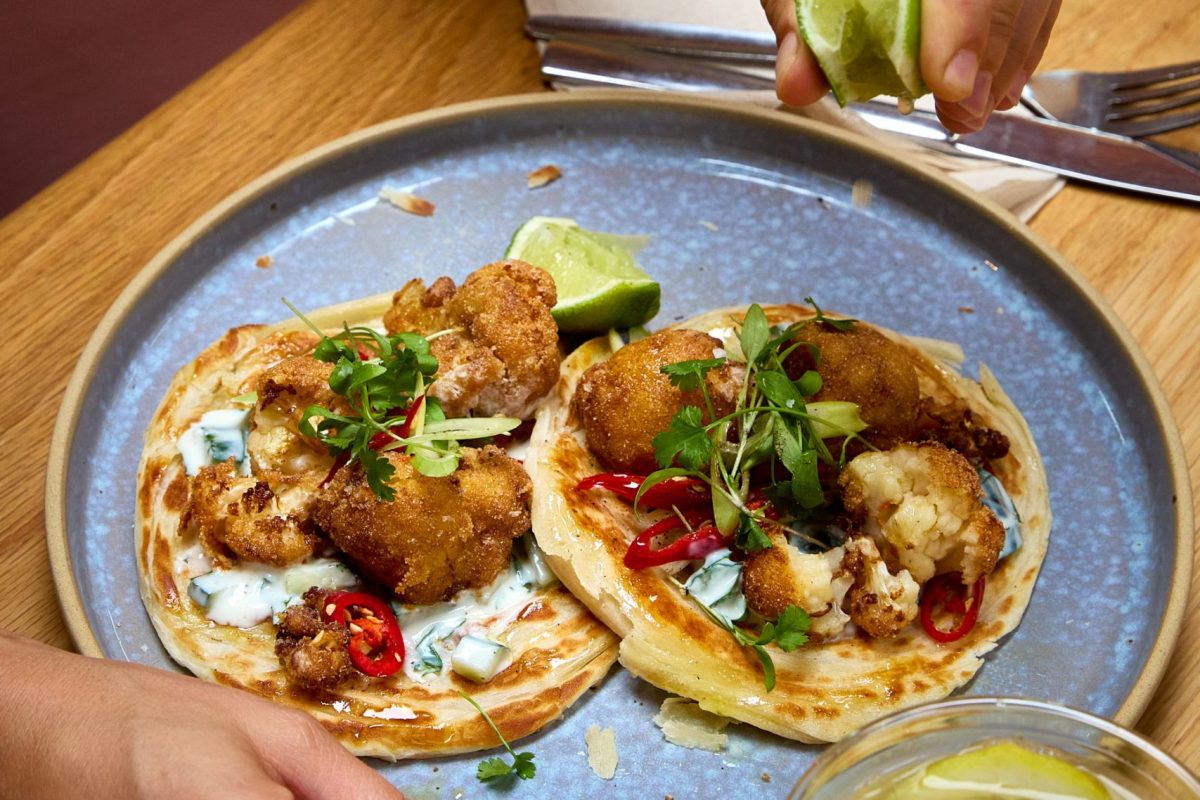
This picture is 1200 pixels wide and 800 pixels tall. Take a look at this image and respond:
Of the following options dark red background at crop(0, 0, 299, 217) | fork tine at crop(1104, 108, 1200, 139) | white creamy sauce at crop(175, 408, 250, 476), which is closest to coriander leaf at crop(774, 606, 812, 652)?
white creamy sauce at crop(175, 408, 250, 476)

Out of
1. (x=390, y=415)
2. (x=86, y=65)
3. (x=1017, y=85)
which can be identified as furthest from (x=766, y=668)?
(x=86, y=65)

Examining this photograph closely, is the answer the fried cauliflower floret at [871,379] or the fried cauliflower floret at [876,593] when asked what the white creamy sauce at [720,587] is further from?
the fried cauliflower floret at [871,379]

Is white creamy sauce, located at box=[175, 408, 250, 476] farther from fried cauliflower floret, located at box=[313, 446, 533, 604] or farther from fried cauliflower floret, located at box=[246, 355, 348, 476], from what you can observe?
fried cauliflower floret, located at box=[313, 446, 533, 604]

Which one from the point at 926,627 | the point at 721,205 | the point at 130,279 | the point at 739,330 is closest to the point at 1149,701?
the point at 926,627

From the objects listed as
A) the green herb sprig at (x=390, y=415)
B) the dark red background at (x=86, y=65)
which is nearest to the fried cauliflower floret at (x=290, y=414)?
the green herb sprig at (x=390, y=415)

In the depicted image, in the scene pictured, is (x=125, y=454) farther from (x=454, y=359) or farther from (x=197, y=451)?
(x=454, y=359)

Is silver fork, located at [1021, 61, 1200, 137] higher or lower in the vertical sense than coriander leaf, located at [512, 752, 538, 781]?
higher

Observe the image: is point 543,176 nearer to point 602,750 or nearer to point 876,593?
point 876,593
